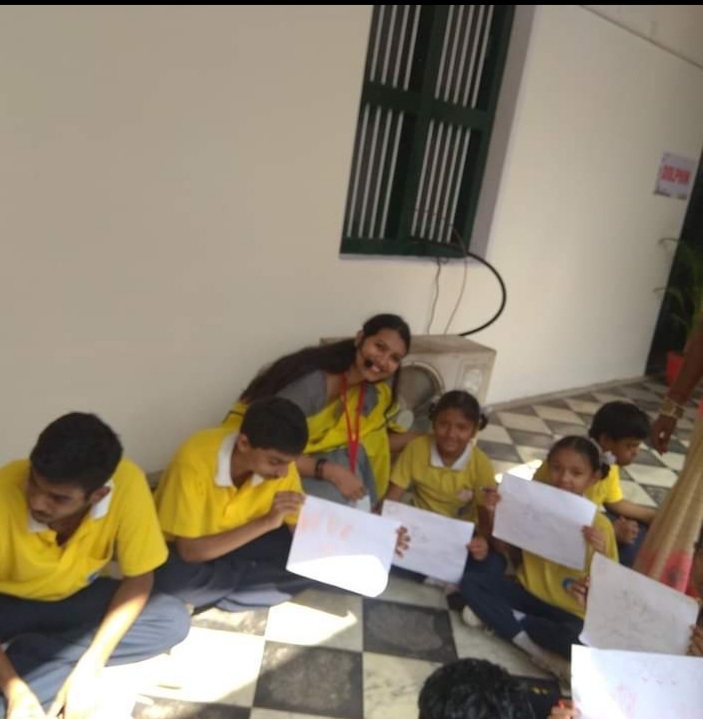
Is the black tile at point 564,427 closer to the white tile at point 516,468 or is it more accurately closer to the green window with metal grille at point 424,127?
the white tile at point 516,468

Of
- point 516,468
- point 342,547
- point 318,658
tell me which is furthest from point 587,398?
point 318,658

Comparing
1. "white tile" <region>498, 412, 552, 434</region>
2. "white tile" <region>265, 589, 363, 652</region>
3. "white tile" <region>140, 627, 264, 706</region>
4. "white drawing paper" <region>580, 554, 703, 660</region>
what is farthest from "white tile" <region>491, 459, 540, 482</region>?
"white tile" <region>140, 627, 264, 706</region>

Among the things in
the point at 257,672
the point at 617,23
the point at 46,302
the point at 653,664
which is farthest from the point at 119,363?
the point at 617,23

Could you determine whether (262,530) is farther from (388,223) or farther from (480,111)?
(480,111)

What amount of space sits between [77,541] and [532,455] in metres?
2.48

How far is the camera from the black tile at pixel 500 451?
3.38 meters

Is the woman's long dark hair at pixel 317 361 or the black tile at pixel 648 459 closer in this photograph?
the woman's long dark hair at pixel 317 361

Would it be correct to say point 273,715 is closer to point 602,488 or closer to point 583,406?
point 602,488

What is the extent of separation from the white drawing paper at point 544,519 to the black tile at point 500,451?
1329mm

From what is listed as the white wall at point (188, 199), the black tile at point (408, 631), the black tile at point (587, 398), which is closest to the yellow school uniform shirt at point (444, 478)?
the black tile at point (408, 631)

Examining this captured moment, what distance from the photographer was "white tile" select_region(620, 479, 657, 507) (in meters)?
3.16

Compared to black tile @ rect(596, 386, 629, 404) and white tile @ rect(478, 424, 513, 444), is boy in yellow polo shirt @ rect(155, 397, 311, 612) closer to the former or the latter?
white tile @ rect(478, 424, 513, 444)

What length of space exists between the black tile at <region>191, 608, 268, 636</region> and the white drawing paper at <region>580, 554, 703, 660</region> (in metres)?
0.83

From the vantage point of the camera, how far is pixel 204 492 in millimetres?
1754
